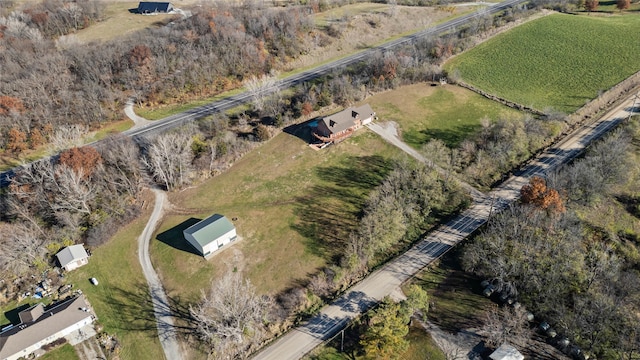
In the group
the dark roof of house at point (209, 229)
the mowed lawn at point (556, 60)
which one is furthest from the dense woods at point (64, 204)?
the mowed lawn at point (556, 60)

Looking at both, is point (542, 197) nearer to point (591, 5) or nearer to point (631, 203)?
point (631, 203)

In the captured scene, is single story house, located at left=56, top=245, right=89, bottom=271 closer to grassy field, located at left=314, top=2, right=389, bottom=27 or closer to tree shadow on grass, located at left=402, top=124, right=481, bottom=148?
tree shadow on grass, located at left=402, top=124, right=481, bottom=148

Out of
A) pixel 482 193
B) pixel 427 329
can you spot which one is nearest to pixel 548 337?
pixel 427 329

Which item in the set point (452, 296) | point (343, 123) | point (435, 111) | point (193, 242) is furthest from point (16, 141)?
point (435, 111)

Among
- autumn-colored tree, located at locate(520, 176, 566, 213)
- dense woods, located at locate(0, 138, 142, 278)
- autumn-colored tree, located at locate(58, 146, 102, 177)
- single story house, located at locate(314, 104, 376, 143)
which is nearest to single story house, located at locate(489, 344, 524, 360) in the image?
autumn-colored tree, located at locate(520, 176, 566, 213)

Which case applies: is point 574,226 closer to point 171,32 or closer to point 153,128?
point 153,128

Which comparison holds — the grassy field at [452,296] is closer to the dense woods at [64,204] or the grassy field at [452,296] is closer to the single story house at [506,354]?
→ the single story house at [506,354]
